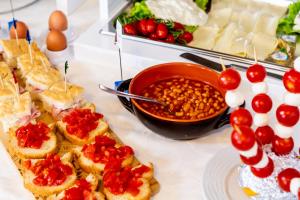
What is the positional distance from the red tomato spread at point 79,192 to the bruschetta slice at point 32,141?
20 cm

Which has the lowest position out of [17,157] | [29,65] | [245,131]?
[17,157]

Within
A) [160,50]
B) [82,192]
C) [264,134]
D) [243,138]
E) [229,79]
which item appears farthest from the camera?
[160,50]

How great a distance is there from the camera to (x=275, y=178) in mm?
1192

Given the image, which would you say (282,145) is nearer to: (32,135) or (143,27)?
(32,135)

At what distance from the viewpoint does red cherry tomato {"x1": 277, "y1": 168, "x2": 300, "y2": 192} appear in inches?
44.4

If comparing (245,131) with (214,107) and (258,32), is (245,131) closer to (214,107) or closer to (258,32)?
(214,107)

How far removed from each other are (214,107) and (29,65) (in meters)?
0.74

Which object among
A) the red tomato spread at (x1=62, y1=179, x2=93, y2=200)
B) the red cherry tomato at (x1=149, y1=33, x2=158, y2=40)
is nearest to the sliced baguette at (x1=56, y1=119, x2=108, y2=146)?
the red tomato spread at (x1=62, y1=179, x2=93, y2=200)

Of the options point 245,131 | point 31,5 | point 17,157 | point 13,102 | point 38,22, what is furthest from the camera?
point 31,5

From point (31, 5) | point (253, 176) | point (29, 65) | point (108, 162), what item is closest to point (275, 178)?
point (253, 176)

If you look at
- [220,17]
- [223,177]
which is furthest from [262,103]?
[220,17]

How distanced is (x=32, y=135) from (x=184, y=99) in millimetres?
492

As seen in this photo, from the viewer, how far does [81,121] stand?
157cm

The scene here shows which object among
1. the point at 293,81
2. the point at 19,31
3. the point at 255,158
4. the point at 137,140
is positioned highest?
the point at 293,81
